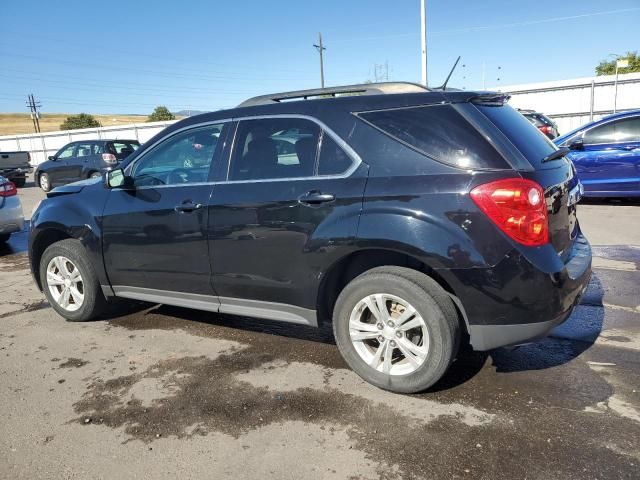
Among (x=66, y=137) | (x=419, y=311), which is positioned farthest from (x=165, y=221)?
(x=66, y=137)

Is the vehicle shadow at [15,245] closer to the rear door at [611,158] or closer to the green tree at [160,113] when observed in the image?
the rear door at [611,158]

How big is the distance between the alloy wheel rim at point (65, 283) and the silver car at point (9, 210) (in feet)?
13.3

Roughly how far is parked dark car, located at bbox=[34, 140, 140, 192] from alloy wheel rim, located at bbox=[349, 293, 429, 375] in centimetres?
1475

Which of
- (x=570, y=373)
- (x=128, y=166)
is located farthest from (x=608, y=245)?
(x=128, y=166)

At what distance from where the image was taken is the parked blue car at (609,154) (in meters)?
8.80

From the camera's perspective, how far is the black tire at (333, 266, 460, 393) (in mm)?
2971

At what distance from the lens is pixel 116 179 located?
4.20 m

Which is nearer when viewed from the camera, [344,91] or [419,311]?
[419,311]

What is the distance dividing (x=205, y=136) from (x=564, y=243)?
2.63m

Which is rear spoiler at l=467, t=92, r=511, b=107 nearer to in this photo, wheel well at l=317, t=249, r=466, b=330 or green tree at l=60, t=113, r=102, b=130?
wheel well at l=317, t=249, r=466, b=330

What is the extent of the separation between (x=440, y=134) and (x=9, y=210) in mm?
7553

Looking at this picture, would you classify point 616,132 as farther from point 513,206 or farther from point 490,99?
point 513,206

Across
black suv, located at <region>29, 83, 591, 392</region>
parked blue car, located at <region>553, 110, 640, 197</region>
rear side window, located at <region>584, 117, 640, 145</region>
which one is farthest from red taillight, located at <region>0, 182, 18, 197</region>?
rear side window, located at <region>584, 117, 640, 145</region>

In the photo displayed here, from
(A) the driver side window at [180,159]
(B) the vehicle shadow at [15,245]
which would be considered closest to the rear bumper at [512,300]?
(A) the driver side window at [180,159]
